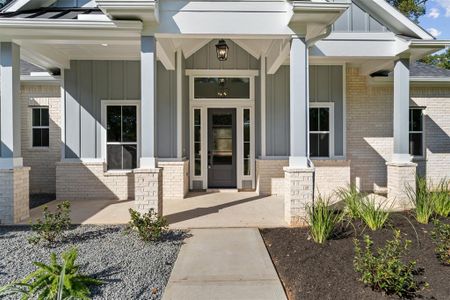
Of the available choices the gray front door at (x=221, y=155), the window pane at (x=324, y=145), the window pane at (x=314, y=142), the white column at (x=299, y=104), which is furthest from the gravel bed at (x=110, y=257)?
the window pane at (x=324, y=145)

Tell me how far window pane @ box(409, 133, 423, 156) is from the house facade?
0.10 ft

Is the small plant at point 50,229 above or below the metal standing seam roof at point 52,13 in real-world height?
below

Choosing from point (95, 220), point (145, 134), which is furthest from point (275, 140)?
point (95, 220)

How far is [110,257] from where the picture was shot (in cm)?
404

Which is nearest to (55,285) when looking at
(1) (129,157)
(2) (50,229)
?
(2) (50,229)

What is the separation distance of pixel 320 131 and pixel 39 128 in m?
8.33

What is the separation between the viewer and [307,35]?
559 centimetres

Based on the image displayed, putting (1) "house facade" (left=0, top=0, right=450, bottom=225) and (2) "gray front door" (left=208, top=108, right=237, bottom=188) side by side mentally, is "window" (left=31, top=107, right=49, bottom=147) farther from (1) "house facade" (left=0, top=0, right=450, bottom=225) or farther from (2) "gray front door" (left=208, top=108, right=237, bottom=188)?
(2) "gray front door" (left=208, top=108, right=237, bottom=188)

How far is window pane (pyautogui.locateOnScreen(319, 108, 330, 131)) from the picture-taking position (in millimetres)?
8716

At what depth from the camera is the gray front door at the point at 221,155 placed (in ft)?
28.9

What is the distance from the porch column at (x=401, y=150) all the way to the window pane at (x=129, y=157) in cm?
641

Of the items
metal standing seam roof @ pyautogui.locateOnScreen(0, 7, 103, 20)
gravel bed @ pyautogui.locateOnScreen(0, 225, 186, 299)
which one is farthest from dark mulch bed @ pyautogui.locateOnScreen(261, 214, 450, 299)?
metal standing seam roof @ pyautogui.locateOnScreen(0, 7, 103, 20)

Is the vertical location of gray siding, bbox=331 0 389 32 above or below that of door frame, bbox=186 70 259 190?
above

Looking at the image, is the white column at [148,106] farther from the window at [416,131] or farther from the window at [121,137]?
the window at [416,131]
